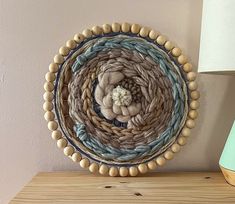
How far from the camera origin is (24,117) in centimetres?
88

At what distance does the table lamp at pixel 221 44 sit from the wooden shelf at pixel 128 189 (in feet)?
0.20

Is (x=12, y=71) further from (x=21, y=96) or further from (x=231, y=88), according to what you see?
(x=231, y=88)

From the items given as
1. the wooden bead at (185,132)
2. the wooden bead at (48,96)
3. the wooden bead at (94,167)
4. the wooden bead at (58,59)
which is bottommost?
the wooden bead at (94,167)

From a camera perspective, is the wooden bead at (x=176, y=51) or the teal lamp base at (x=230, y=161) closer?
the teal lamp base at (x=230, y=161)

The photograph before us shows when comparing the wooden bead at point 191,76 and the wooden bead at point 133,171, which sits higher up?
the wooden bead at point 191,76

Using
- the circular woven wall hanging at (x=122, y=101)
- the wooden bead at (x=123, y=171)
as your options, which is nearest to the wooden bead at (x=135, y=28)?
the circular woven wall hanging at (x=122, y=101)

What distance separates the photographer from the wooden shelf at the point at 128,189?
64cm

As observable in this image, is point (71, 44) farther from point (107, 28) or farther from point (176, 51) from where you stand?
point (176, 51)

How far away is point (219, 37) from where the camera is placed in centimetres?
65

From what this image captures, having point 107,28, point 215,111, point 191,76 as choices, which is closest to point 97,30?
point 107,28

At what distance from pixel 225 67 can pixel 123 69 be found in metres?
0.24

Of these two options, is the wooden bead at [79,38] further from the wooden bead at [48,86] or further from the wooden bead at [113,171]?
the wooden bead at [113,171]

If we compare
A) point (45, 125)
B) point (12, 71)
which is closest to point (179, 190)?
point (45, 125)

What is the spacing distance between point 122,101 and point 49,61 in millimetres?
213
